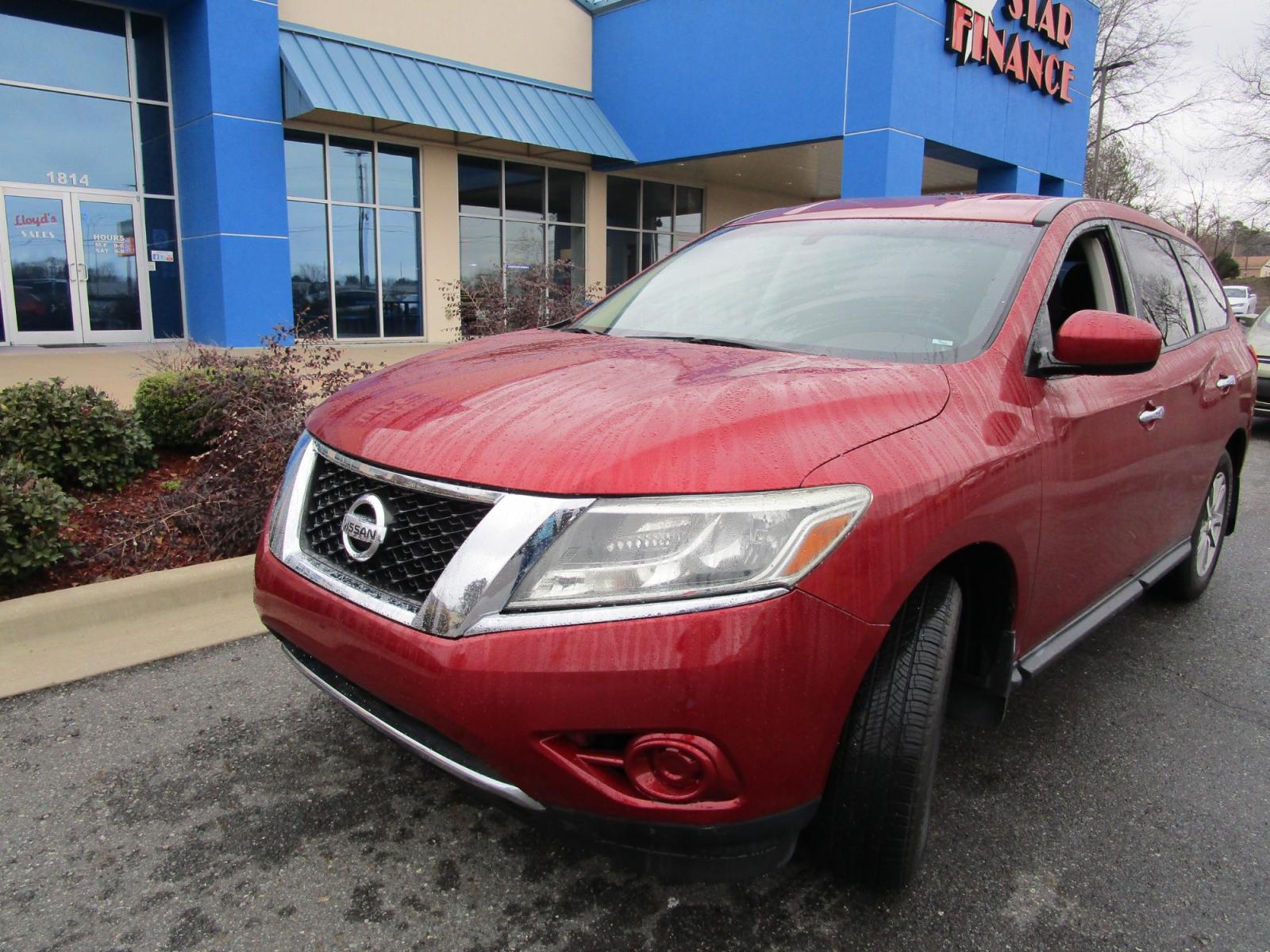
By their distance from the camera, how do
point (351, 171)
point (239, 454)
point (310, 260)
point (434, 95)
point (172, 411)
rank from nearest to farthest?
point (239, 454), point (172, 411), point (434, 95), point (310, 260), point (351, 171)

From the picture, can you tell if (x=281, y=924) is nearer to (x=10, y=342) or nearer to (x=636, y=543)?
(x=636, y=543)

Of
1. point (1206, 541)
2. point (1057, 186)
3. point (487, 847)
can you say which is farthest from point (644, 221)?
point (487, 847)

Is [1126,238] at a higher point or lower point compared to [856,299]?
higher

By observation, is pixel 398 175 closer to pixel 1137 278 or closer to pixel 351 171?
pixel 351 171

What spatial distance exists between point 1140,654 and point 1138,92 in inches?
1712

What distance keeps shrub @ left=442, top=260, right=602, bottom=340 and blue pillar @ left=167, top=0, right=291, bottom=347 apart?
488cm

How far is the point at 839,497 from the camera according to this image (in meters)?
1.84

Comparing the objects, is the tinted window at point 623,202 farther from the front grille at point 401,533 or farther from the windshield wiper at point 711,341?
the front grille at point 401,533

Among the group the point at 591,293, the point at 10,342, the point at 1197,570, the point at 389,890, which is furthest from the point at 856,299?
the point at 10,342

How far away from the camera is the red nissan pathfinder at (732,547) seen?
5.79 ft

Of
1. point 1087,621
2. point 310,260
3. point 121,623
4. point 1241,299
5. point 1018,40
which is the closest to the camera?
point 1087,621

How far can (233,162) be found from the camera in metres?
12.8

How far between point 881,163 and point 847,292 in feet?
40.3

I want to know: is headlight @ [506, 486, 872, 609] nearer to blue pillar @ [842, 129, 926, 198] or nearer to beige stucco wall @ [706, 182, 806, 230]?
blue pillar @ [842, 129, 926, 198]
